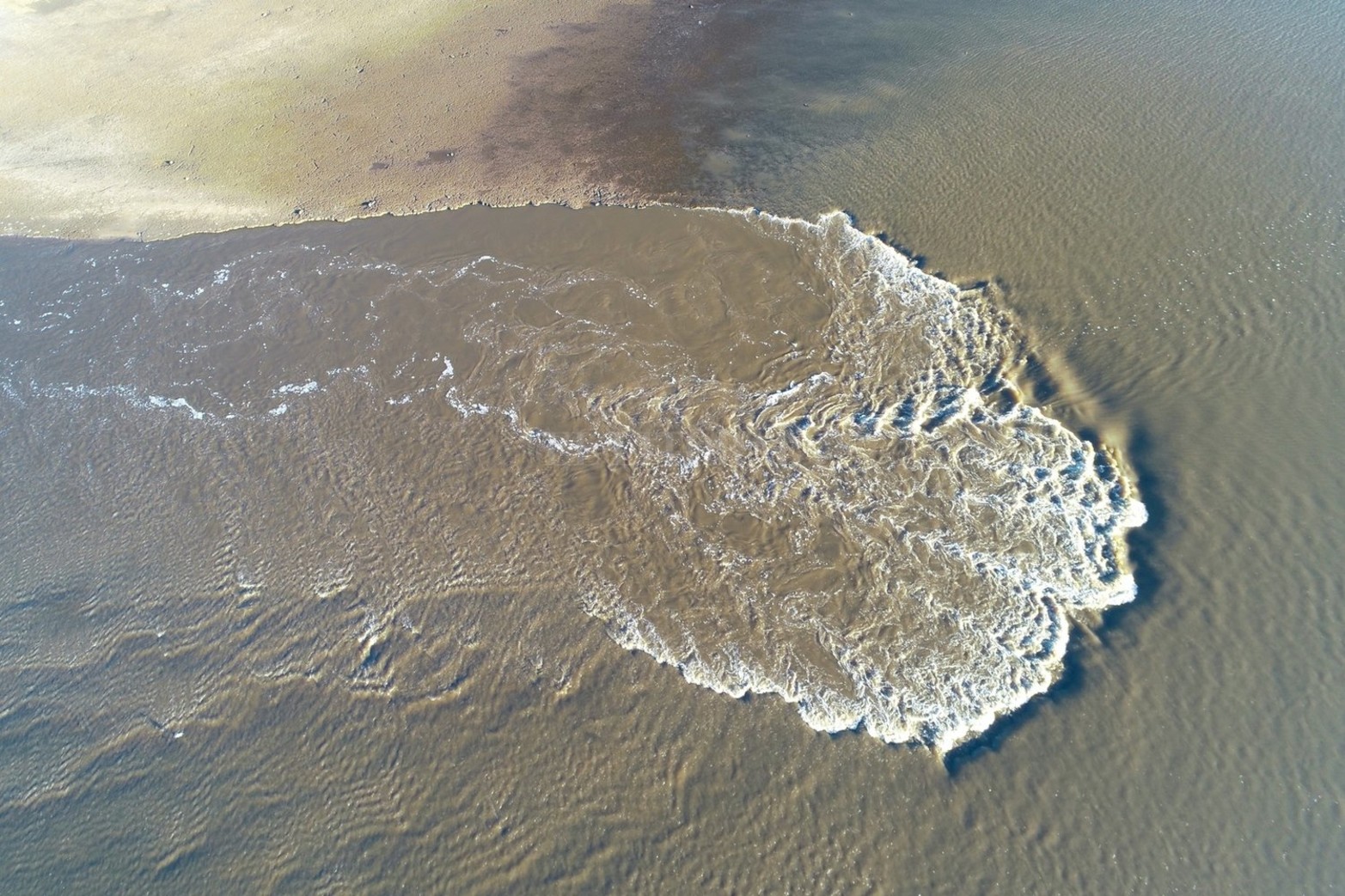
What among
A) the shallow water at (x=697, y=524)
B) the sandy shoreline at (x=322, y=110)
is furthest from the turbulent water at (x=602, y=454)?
the sandy shoreline at (x=322, y=110)

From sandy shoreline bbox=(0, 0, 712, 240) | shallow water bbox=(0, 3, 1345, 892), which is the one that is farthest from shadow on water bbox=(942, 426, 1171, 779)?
sandy shoreline bbox=(0, 0, 712, 240)

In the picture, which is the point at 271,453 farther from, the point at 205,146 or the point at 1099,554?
the point at 1099,554

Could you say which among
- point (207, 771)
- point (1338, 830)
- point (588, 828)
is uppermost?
point (1338, 830)

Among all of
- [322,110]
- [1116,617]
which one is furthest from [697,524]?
[322,110]

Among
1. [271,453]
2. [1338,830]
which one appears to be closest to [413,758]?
[271,453]

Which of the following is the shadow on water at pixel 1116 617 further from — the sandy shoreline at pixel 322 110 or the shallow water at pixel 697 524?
the sandy shoreline at pixel 322 110

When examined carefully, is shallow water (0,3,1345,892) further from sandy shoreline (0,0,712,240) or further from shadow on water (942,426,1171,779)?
sandy shoreline (0,0,712,240)

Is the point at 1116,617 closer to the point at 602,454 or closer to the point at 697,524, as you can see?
the point at 697,524
